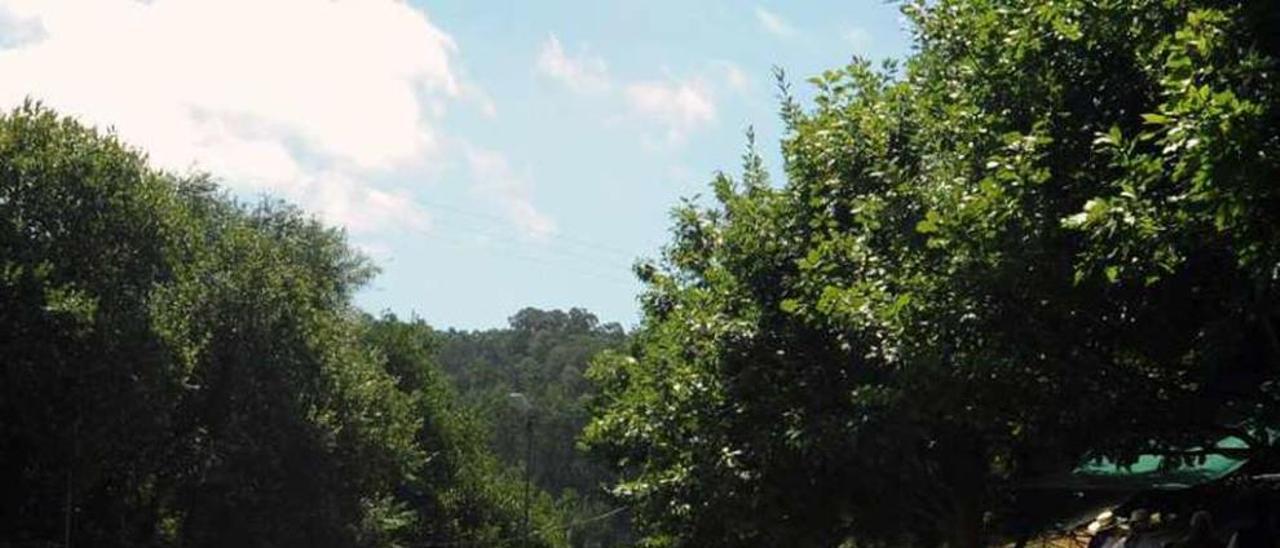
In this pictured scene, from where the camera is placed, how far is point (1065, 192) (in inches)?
379

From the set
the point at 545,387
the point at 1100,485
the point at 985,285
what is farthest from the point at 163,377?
the point at 545,387

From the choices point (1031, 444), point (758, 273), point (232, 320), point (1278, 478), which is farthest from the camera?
point (232, 320)

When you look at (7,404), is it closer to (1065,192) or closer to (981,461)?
(981,461)

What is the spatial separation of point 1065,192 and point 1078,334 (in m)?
1.12

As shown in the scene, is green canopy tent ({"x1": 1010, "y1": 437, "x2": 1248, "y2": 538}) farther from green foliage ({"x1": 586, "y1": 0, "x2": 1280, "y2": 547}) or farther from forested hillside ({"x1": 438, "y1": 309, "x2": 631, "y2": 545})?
forested hillside ({"x1": 438, "y1": 309, "x2": 631, "y2": 545})

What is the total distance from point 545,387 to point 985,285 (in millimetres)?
101628

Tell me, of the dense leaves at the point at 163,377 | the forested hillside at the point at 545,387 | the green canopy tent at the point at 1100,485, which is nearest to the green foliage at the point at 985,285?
the green canopy tent at the point at 1100,485

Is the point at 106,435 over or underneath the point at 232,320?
underneath

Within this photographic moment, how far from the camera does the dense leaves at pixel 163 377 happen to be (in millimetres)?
29000

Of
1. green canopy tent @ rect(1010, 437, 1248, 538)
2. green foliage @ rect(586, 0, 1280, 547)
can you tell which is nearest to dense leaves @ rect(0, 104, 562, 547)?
green foliage @ rect(586, 0, 1280, 547)

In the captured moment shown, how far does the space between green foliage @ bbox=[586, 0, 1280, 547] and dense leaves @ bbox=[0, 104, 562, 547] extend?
16798mm

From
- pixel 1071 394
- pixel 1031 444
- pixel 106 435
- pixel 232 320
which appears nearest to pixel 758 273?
pixel 1031 444

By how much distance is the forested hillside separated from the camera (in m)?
91.4

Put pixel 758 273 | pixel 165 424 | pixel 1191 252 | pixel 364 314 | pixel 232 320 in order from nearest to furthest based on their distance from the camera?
1. pixel 1191 252
2. pixel 758 273
3. pixel 165 424
4. pixel 232 320
5. pixel 364 314
